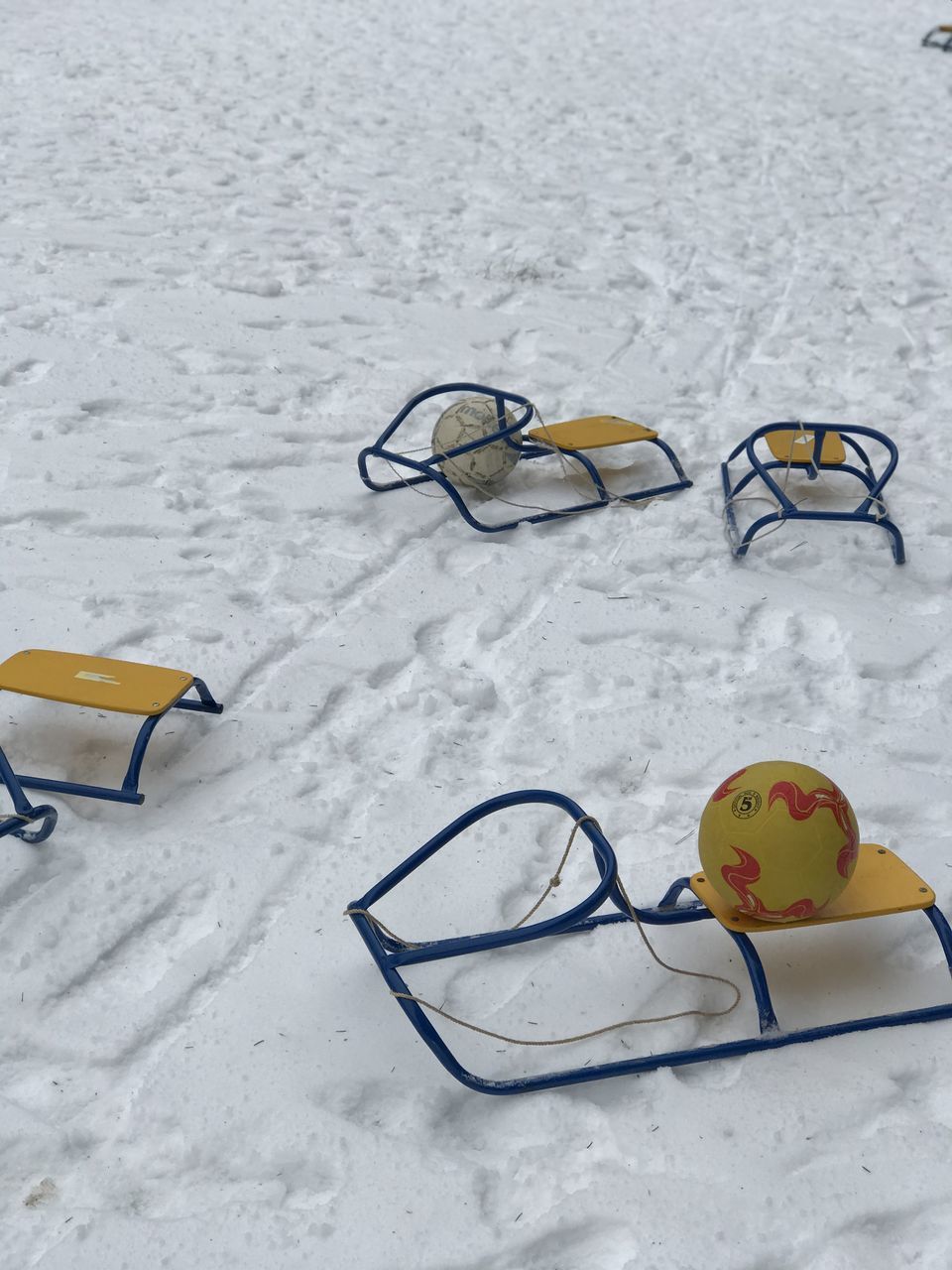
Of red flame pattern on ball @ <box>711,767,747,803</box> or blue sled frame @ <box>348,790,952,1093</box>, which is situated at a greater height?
red flame pattern on ball @ <box>711,767,747,803</box>

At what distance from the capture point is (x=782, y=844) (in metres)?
2.02

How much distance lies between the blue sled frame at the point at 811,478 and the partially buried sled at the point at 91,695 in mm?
1703

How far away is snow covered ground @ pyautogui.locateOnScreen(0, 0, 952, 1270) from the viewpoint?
186 centimetres

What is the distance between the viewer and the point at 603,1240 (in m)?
1.77

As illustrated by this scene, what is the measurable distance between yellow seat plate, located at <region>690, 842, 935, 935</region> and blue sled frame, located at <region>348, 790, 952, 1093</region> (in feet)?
0.14

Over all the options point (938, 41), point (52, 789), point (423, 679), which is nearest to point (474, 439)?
point (423, 679)

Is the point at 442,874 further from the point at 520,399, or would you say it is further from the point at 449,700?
the point at 520,399

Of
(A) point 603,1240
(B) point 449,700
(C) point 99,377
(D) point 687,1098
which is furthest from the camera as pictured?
(C) point 99,377

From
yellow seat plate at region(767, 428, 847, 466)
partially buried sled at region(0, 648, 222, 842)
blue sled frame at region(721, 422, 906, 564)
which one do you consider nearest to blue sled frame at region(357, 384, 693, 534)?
blue sled frame at region(721, 422, 906, 564)

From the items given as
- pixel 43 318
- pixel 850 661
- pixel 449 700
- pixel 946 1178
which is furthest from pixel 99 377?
pixel 946 1178

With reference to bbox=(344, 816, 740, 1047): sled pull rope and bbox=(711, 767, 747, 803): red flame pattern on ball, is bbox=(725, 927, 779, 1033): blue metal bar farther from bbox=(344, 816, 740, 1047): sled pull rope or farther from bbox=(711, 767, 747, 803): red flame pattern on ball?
bbox=(711, 767, 747, 803): red flame pattern on ball

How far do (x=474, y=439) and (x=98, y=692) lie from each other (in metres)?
1.48

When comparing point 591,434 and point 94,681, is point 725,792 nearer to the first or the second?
point 94,681

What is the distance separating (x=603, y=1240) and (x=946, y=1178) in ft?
1.87
